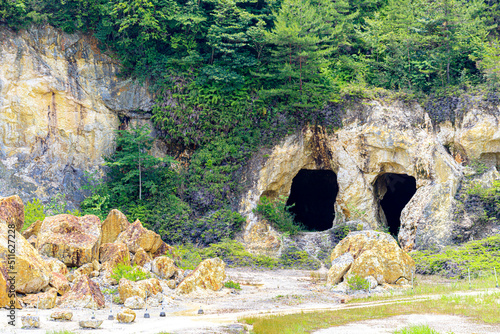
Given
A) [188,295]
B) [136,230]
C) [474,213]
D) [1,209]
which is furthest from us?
[474,213]

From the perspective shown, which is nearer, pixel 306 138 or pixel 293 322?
pixel 293 322

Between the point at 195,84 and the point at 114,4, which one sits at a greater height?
the point at 114,4

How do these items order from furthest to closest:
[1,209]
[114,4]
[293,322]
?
[114,4], [1,209], [293,322]

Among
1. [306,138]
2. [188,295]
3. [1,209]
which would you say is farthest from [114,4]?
[188,295]

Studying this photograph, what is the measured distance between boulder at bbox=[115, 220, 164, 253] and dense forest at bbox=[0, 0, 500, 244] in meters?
4.50

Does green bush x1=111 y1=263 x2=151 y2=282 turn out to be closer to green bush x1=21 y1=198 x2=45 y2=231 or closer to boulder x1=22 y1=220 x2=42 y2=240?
boulder x1=22 y1=220 x2=42 y2=240

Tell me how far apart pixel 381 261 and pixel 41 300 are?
10.8 metres

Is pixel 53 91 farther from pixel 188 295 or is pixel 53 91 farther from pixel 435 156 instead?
pixel 435 156

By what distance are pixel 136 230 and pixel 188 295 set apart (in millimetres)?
4877

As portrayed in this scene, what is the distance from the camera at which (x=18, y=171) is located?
24312mm

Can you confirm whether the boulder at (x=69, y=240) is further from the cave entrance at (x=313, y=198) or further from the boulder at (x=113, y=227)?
the cave entrance at (x=313, y=198)

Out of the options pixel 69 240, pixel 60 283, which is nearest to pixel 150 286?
pixel 60 283

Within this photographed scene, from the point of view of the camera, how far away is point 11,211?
46.1 feet

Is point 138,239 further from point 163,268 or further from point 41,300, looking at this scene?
point 41,300
